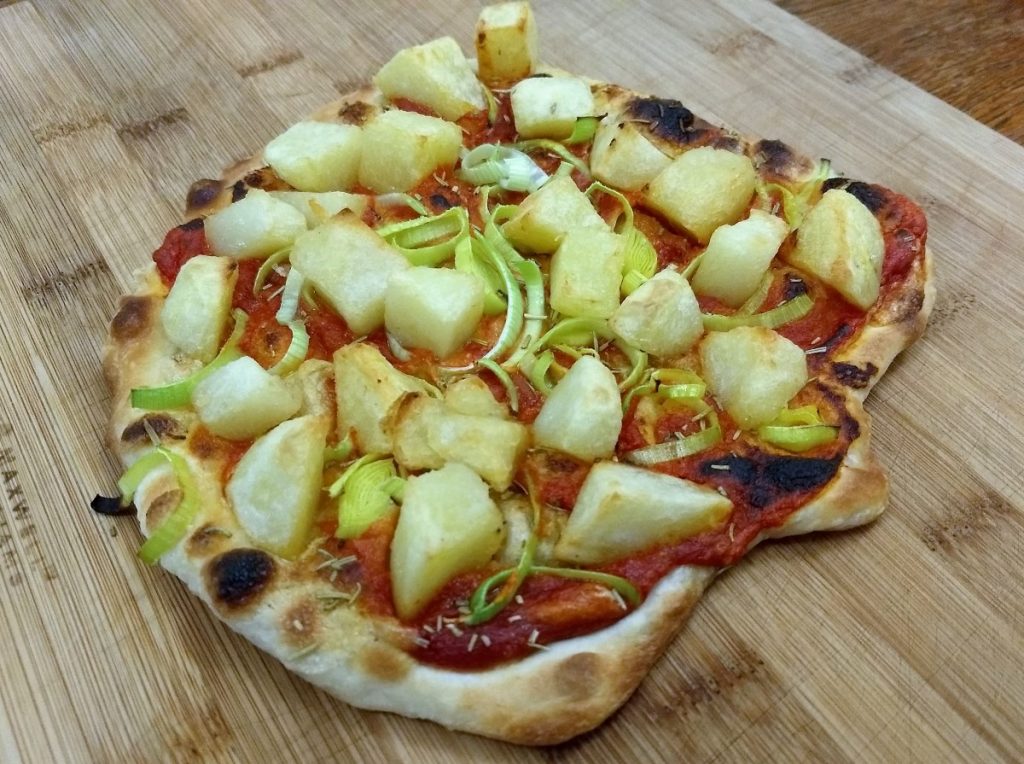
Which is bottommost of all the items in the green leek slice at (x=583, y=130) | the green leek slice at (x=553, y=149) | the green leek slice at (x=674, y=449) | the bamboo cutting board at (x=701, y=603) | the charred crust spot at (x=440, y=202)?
the bamboo cutting board at (x=701, y=603)

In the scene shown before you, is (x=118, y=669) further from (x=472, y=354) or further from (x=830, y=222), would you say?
(x=830, y=222)

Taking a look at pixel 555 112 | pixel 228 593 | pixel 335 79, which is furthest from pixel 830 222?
pixel 335 79

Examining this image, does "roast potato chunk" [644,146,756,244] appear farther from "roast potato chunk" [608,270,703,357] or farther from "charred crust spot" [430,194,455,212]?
"charred crust spot" [430,194,455,212]

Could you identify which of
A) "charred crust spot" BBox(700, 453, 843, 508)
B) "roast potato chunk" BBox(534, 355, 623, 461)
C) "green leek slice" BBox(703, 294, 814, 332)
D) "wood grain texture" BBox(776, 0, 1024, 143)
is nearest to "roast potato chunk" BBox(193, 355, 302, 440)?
"roast potato chunk" BBox(534, 355, 623, 461)

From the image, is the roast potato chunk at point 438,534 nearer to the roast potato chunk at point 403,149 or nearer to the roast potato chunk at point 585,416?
the roast potato chunk at point 585,416

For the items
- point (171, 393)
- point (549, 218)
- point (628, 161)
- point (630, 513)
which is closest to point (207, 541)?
point (171, 393)

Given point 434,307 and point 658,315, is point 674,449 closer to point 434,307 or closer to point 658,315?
point 658,315

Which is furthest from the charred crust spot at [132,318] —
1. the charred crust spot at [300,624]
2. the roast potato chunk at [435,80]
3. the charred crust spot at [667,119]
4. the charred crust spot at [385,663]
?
the charred crust spot at [667,119]
